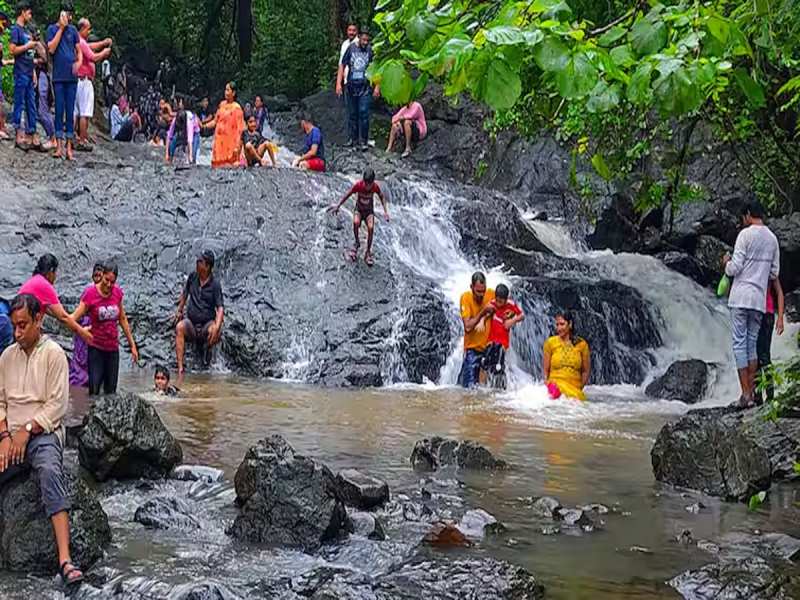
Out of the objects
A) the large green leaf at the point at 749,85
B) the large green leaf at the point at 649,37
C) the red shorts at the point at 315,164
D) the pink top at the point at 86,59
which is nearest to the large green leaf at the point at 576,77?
the large green leaf at the point at 649,37

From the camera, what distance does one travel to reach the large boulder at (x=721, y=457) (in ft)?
24.9

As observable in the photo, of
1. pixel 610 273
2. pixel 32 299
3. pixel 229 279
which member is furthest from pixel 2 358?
pixel 610 273

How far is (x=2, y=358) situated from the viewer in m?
5.64

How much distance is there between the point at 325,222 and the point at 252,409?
6.40 m

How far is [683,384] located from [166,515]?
9.57m

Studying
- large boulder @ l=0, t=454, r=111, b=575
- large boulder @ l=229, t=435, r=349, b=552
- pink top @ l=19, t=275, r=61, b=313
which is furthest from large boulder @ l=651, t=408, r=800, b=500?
pink top @ l=19, t=275, r=61, b=313

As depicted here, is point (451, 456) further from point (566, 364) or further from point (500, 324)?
point (500, 324)

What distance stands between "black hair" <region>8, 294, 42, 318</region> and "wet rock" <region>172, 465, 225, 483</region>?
2343 mm

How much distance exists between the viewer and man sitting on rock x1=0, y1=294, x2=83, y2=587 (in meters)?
5.50

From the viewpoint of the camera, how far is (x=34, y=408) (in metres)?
5.59

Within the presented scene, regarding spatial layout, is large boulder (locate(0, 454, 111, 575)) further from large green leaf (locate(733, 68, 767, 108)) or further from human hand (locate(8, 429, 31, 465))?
large green leaf (locate(733, 68, 767, 108))

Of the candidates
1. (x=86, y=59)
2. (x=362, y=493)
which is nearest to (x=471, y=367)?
(x=362, y=493)

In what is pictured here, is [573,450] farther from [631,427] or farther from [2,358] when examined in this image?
[2,358]

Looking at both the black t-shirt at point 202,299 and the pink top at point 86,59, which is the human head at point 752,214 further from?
the pink top at point 86,59
